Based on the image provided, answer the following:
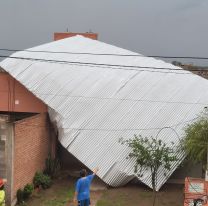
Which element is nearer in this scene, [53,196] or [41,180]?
[53,196]

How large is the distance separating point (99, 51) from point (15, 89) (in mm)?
3760

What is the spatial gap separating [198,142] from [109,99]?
418 centimetres

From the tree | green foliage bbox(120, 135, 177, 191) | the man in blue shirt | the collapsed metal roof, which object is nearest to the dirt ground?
the collapsed metal roof

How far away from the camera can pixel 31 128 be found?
46.6 ft

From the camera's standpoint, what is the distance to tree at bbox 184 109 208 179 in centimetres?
1286

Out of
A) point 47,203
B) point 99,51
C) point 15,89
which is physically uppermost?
point 99,51

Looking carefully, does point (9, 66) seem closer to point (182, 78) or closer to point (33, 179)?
point (33, 179)

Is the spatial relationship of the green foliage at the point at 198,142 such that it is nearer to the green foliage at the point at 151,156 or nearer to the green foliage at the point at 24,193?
the green foliage at the point at 151,156

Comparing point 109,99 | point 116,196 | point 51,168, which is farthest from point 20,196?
point 109,99

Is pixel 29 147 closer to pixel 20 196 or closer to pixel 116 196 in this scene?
pixel 20 196

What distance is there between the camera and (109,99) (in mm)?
16172

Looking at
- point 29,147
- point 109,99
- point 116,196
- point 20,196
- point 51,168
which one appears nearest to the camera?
point 20,196

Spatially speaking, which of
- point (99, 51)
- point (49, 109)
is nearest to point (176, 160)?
point (49, 109)

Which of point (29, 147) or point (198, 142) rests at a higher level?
point (198, 142)
